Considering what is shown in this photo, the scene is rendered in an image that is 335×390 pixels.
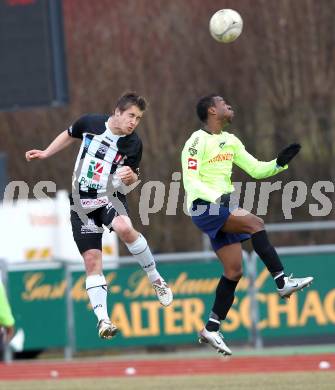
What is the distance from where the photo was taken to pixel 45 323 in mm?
16703

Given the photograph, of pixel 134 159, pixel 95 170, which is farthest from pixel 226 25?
pixel 95 170

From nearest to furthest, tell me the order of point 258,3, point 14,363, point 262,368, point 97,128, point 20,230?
point 97,128, point 262,368, point 14,363, point 20,230, point 258,3

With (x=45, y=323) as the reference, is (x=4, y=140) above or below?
above

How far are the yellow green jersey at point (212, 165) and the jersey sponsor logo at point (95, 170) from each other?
0.81m

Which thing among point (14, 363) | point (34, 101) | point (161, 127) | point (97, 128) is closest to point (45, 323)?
point (14, 363)

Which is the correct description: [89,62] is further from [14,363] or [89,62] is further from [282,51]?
[14,363]

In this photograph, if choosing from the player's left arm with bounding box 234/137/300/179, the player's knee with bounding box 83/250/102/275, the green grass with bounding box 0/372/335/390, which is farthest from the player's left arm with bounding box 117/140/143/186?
the green grass with bounding box 0/372/335/390

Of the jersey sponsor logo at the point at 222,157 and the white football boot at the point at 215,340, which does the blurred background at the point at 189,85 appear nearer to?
the white football boot at the point at 215,340

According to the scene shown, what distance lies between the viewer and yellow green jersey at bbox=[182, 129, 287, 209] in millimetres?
10516

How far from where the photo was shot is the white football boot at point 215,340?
10.8m

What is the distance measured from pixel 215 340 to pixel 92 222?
160cm

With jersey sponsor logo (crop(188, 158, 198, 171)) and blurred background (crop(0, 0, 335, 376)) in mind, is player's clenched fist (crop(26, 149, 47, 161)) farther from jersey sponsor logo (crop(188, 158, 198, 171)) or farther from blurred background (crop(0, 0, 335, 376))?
blurred background (crop(0, 0, 335, 376))

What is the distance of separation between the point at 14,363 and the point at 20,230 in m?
2.25

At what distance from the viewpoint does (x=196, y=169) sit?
10.5 m
